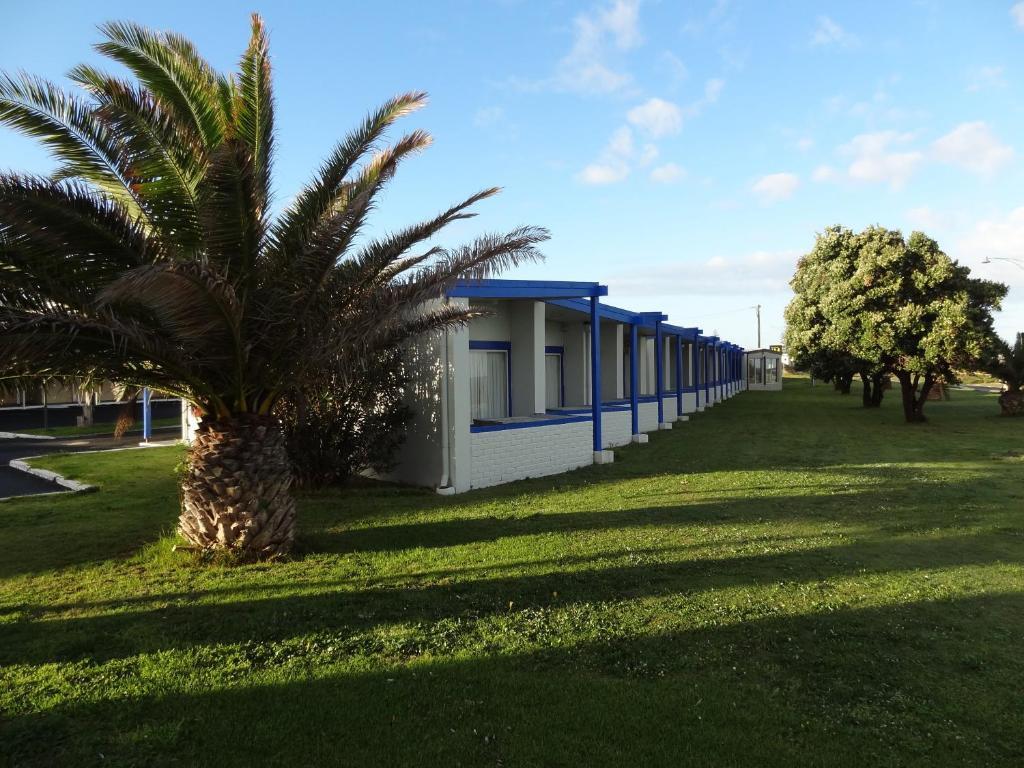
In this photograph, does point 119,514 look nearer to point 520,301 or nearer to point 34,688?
point 34,688

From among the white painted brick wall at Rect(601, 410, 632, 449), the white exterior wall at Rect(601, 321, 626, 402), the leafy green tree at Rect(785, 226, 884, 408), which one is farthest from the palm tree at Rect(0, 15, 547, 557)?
the leafy green tree at Rect(785, 226, 884, 408)

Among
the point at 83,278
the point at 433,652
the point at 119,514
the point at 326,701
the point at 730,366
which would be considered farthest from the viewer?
the point at 730,366

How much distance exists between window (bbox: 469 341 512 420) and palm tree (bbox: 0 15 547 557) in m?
7.10

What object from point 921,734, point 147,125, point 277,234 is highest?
point 147,125

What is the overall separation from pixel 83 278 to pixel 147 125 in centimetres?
147

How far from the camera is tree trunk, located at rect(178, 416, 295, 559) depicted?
6770 millimetres

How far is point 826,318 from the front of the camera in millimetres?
24938

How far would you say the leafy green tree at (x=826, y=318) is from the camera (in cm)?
2414

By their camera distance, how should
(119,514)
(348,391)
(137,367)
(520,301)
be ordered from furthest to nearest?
(520,301)
(348,391)
(119,514)
(137,367)

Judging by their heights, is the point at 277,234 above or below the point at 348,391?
above

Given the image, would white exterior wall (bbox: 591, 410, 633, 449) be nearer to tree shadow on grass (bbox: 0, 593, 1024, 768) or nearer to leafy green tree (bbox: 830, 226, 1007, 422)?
leafy green tree (bbox: 830, 226, 1007, 422)

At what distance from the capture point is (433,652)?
15.0 ft

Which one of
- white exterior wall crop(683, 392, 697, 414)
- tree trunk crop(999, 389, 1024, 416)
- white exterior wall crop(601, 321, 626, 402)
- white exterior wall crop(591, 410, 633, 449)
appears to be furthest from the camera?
white exterior wall crop(683, 392, 697, 414)

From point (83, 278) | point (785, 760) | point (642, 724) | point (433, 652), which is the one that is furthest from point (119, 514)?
point (785, 760)
